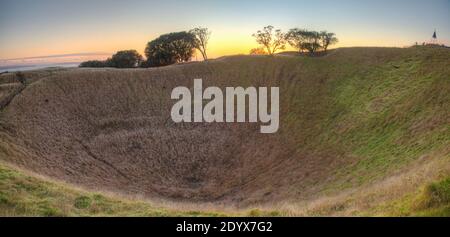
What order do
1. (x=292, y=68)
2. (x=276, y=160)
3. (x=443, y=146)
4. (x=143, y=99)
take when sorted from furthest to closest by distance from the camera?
1. (x=292, y=68)
2. (x=143, y=99)
3. (x=276, y=160)
4. (x=443, y=146)

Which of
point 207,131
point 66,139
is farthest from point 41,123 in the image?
point 207,131

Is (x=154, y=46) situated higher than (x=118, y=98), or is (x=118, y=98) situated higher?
(x=154, y=46)

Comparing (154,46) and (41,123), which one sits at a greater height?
(154,46)

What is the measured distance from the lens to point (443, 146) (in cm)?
2181

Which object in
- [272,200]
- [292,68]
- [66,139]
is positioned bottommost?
[272,200]

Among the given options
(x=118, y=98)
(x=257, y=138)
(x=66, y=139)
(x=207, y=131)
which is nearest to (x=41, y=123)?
(x=66, y=139)

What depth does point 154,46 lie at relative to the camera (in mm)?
71875

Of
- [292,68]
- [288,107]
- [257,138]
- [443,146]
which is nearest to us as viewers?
[443,146]

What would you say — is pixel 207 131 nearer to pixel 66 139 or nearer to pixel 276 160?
pixel 276 160

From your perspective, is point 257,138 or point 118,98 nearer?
point 257,138

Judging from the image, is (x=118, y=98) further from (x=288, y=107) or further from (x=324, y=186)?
(x=324, y=186)

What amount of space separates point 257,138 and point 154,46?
1562 inches

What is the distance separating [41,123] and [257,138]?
19128 mm

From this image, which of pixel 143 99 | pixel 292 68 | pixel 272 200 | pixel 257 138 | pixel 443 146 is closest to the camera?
pixel 443 146
